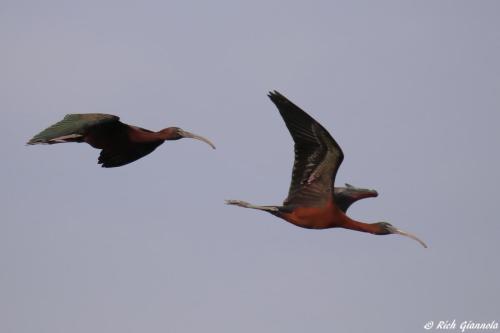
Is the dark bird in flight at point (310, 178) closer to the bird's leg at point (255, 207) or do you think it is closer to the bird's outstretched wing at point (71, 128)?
the bird's leg at point (255, 207)

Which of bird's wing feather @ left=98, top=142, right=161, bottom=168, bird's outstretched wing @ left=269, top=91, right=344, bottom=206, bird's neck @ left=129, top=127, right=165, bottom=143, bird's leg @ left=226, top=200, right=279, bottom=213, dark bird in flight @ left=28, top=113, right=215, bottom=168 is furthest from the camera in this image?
bird's wing feather @ left=98, top=142, right=161, bottom=168

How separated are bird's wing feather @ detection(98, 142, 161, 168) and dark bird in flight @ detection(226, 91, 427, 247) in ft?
11.5

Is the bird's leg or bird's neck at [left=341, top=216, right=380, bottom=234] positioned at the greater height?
the bird's leg

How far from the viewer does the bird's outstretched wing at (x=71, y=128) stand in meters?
37.4

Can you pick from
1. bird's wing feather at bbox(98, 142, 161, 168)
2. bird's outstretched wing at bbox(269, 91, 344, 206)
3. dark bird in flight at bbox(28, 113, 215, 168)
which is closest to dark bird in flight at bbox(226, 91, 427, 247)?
bird's outstretched wing at bbox(269, 91, 344, 206)

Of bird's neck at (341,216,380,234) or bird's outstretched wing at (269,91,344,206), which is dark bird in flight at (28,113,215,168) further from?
bird's neck at (341,216,380,234)

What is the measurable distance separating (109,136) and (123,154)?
2.81 feet

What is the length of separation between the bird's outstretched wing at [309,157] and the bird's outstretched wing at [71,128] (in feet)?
16.3

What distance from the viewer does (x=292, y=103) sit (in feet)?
116

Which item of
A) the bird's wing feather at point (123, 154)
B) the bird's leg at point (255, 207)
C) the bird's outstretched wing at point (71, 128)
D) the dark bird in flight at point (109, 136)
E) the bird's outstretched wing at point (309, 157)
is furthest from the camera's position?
the bird's wing feather at point (123, 154)

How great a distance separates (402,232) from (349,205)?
11.3ft

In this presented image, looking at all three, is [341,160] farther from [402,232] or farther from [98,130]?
[98,130]

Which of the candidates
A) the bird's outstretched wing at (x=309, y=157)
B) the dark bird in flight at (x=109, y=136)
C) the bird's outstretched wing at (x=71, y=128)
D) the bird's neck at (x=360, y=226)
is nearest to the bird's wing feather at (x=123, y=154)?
the dark bird in flight at (x=109, y=136)

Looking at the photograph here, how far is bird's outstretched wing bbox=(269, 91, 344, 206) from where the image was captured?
35.5m
